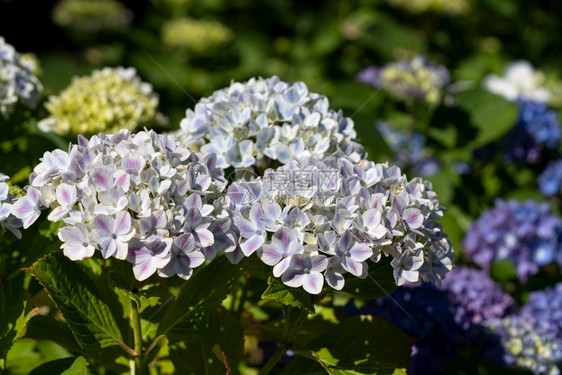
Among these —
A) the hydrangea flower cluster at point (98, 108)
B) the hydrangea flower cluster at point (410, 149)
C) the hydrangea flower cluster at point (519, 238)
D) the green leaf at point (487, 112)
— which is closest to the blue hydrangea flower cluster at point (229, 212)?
the hydrangea flower cluster at point (98, 108)

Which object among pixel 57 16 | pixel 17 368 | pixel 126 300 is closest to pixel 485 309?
pixel 126 300

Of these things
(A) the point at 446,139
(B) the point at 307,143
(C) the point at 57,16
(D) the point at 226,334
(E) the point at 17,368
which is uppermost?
(B) the point at 307,143

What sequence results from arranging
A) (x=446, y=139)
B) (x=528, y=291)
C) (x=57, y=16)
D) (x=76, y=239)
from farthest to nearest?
(x=57, y=16) → (x=446, y=139) → (x=528, y=291) → (x=76, y=239)

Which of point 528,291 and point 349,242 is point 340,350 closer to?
point 349,242

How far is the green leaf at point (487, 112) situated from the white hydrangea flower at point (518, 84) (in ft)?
2.36

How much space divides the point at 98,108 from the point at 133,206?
29.7 inches

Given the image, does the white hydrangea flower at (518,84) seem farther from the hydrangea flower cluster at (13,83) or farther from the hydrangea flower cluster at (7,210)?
the hydrangea flower cluster at (7,210)

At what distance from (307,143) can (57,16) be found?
364 cm

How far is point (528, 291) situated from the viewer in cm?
214

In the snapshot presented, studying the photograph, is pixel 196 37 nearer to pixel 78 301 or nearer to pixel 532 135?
pixel 532 135

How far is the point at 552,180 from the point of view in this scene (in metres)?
2.61

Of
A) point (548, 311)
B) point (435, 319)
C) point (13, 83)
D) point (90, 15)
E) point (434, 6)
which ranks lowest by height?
point (90, 15)

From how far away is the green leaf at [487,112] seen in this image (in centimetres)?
237

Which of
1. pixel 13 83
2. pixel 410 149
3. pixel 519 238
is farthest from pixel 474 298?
pixel 13 83
